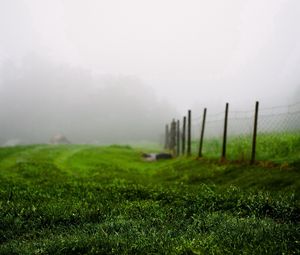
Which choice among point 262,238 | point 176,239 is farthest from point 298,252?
point 176,239

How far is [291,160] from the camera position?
27594 mm

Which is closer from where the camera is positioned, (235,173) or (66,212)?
(66,212)

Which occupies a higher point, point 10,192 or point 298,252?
point 298,252

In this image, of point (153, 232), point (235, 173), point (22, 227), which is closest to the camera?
point (153, 232)

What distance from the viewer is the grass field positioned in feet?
42.7

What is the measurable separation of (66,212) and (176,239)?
6201 mm

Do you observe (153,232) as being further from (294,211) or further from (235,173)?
(235,173)

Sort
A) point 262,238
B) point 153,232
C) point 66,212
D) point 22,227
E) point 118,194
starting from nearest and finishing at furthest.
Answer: point 262,238, point 153,232, point 22,227, point 66,212, point 118,194

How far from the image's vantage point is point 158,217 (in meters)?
17.4

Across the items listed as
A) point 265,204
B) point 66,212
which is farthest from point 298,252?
point 66,212

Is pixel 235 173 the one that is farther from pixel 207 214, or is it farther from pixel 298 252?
pixel 298 252

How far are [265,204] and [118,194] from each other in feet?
24.7

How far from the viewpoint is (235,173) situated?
29828 millimetres

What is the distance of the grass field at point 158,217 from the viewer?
42.7 ft
